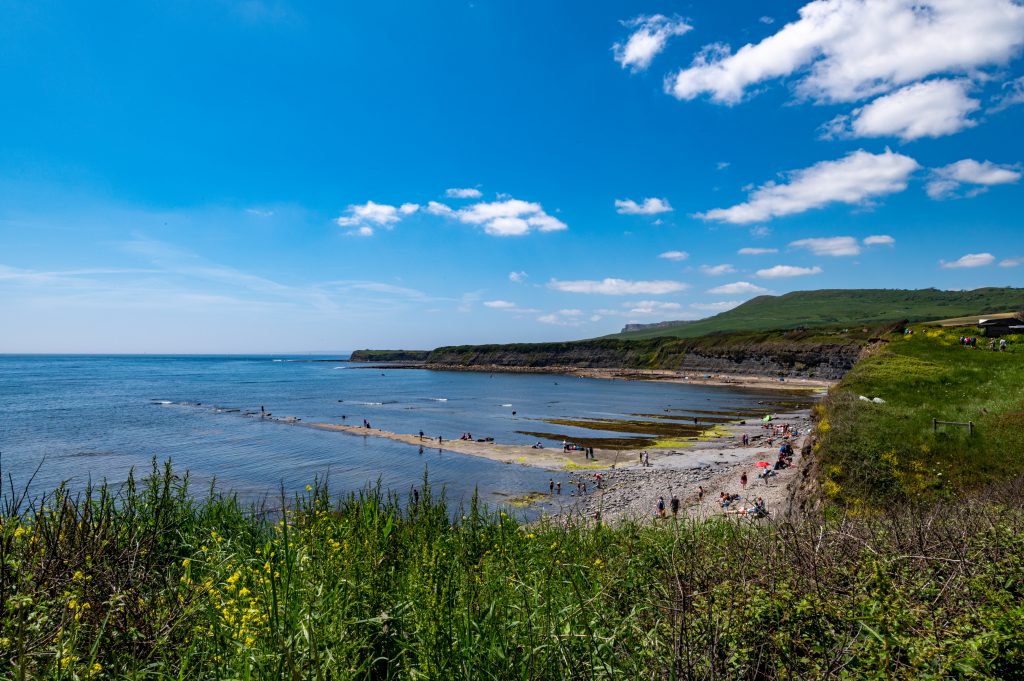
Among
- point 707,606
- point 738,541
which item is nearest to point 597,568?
point 738,541

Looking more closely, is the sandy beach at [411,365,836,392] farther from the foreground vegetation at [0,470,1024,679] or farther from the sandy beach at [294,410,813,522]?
the foreground vegetation at [0,470,1024,679]

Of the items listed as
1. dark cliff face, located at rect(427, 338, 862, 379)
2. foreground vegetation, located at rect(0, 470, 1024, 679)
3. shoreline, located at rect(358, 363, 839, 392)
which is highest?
foreground vegetation, located at rect(0, 470, 1024, 679)

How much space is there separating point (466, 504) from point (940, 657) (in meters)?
29.3

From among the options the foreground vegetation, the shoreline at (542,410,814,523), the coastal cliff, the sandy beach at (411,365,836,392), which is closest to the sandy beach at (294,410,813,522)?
the shoreline at (542,410,814,523)

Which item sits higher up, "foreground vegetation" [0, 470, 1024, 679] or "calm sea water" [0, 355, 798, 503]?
"foreground vegetation" [0, 470, 1024, 679]

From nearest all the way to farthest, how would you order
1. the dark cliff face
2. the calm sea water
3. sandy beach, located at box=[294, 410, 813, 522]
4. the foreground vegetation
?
the foreground vegetation
sandy beach, located at box=[294, 410, 813, 522]
the calm sea water
the dark cliff face

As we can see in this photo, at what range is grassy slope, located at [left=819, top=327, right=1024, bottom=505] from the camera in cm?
1658

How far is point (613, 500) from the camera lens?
3244 cm

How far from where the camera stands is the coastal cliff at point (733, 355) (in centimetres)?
12431

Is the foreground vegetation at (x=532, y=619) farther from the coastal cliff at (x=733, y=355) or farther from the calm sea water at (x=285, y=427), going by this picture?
the coastal cliff at (x=733, y=355)

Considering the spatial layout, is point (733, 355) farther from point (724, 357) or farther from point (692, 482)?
point (692, 482)

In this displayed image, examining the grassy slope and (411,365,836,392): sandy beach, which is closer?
the grassy slope

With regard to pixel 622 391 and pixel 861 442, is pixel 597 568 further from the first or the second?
pixel 622 391

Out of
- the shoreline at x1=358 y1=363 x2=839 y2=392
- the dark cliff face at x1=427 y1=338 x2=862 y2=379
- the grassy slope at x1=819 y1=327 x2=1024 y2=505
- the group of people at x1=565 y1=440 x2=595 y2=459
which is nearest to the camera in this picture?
the grassy slope at x1=819 y1=327 x2=1024 y2=505
